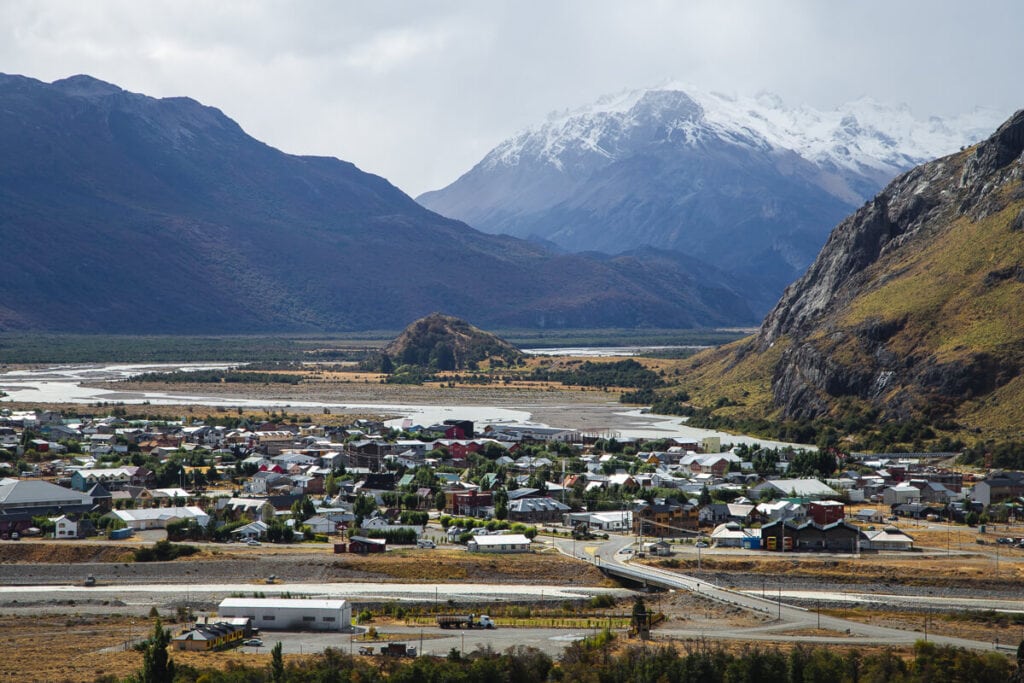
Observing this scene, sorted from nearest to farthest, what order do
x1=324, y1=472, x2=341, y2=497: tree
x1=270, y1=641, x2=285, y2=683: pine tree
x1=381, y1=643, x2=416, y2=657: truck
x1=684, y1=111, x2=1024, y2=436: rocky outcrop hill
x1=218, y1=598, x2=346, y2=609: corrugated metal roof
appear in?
x1=270, y1=641, x2=285, y2=683: pine tree
x1=381, y1=643, x2=416, y2=657: truck
x1=218, y1=598, x2=346, y2=609: corrugated metal roof
x1=324, y1=472, x2=341, y2=497: tree
x1=684, y1=111, x2=1024, y2=436: rocky outcrop hill

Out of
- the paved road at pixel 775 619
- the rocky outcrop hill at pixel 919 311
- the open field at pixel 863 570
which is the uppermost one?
the rocky outcrop hill at pixel 919 311

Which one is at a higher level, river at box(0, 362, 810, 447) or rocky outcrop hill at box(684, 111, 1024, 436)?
rocky outcrop hill at box(684, 111, 1024, 436)

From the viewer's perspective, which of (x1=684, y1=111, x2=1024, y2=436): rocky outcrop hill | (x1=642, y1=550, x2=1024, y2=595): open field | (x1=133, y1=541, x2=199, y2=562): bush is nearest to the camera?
(x1=642, y1=550, x2=1024, y2=595): open field

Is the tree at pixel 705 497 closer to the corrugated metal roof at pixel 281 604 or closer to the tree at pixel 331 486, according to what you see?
the tree at pixel 331 486

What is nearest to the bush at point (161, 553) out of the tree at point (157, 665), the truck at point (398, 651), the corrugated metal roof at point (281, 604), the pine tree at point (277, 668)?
the corrugated metal roof at point (281, 604)

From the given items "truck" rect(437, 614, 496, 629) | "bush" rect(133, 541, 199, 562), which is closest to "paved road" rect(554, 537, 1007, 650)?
"truck" rect(437, 614, 496, 629)

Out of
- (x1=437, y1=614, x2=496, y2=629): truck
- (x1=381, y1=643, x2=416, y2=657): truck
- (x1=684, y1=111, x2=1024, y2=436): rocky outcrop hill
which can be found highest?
(x1=684, y1=111, x2=1024, y2=436): rocky outcrop hill

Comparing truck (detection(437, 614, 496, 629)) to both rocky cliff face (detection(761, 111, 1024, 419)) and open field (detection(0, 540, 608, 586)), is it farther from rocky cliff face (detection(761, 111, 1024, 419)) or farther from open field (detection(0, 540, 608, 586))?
rocky cliff face (detection(761, 111, 1024, 419))
